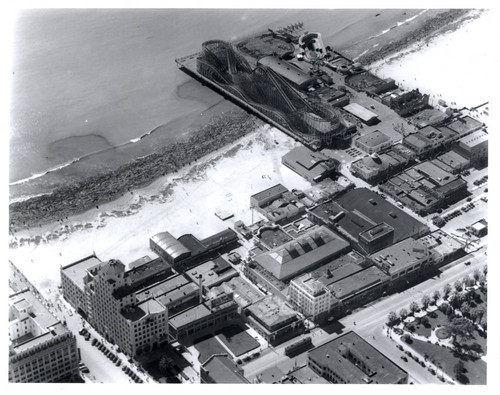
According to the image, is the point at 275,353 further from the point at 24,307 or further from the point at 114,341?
the point at 24,307

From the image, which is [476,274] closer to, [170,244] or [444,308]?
[444,308]

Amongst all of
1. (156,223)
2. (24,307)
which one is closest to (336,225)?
(156,223)

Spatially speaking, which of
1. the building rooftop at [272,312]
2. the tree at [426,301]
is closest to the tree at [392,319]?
the tree at [426,301]

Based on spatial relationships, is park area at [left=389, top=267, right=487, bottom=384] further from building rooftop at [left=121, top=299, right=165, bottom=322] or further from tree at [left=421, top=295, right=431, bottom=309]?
building rooftop at [left=121, top=299, right=165, bottom=322]

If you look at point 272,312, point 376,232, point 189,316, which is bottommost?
point 272,312

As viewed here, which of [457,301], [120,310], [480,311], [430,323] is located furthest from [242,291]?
[480,311]

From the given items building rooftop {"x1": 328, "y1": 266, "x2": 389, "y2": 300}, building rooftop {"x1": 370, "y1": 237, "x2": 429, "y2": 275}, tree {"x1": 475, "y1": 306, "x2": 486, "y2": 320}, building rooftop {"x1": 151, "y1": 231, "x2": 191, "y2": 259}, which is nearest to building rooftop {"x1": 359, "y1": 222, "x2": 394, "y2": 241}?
building rooftop {"x1": 370, "y1": 237, "x2": 429, "y2": 275}

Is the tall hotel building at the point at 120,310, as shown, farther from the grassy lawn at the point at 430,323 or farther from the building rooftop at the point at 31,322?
the grassy lawn at the point at 430,323
